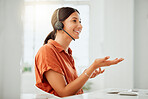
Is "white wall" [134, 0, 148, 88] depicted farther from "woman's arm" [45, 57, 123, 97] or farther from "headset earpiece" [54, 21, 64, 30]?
"woman's arm" [45, 57, 123, 97]

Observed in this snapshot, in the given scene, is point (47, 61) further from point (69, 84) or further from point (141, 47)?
point (141, 47)

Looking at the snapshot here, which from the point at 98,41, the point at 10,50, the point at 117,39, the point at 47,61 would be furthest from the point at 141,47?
the point at 47,61

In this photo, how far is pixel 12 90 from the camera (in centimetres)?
348

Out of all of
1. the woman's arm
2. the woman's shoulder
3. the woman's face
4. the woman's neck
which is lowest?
the woman's arm

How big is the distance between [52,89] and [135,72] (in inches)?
114

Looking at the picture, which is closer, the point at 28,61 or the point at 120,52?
the point at 120,52

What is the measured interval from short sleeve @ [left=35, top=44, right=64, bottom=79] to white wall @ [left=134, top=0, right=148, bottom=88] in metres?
2.89

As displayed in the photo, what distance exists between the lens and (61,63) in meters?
1.14

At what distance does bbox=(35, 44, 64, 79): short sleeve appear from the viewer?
104cm

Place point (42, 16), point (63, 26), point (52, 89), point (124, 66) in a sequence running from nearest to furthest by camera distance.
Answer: point (52, 89)
point (63, 26)
point (124, 66)
point (42, 16)

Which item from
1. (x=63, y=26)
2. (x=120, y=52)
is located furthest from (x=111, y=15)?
(x=63, y=26)

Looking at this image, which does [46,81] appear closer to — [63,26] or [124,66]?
[63,26]

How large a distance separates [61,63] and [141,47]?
2.92m

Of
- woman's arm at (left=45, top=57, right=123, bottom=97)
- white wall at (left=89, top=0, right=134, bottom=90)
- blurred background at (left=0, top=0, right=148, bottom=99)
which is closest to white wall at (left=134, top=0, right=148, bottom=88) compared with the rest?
blurred background at (left=0, top=0, right=148, bottom=99)
